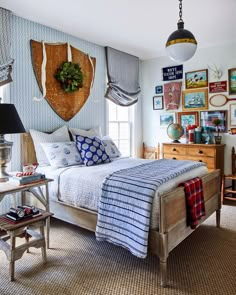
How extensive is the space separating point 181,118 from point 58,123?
2279 millimetres

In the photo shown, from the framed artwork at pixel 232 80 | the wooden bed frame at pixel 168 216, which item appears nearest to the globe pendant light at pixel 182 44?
the wooden bed frame at pixel 168 216

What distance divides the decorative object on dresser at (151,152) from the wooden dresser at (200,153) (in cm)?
54

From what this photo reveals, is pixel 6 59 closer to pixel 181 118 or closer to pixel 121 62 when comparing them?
pixel 121 62

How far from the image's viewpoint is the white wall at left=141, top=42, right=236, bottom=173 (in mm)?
4172

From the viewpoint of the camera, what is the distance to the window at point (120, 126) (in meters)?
4.64

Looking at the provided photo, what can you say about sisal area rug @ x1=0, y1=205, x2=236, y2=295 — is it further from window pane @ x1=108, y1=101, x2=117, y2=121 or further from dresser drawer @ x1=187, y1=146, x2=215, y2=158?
window pane @ x1=108, y1=101, x2=117, y2=121

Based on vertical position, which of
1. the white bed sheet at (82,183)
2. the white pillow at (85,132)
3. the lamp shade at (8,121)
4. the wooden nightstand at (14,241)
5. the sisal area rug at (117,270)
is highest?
the lamp shade at (8,121)

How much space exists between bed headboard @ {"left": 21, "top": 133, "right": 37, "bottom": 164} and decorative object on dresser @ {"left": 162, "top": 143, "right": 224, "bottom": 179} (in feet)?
7.49

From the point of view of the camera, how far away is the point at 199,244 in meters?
2.58

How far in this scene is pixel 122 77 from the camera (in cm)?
461

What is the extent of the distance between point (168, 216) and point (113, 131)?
2.91 m

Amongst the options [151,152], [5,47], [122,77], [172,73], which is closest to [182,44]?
[5,47]

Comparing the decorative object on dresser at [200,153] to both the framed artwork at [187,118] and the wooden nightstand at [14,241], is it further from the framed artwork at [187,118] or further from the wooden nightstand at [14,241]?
the wooden nightstand at [14,241]

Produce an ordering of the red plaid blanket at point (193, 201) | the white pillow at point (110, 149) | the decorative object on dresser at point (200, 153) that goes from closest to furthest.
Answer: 1. the red plaid blanket at point (193, 201)
2. the white pillow at point (110, 149)
3. the decorative object on dresser at point (200, 153)
